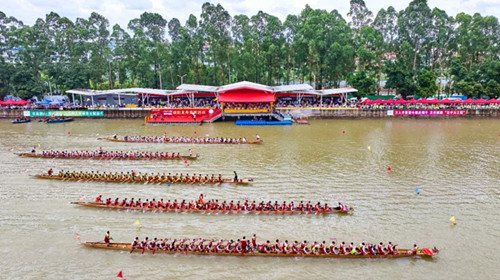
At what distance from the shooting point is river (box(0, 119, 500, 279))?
1347 cm

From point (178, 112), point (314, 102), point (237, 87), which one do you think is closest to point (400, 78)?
Result: point (314, 102)

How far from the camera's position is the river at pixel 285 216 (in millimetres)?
13469

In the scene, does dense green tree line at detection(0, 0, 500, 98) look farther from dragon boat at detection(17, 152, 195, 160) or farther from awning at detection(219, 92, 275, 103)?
dragon boat at detection(17, 152, 195, 160)

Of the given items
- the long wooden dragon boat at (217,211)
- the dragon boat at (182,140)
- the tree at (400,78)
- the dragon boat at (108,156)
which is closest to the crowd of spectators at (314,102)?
the tree at (400,78)

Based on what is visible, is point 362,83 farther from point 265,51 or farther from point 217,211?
point 217,211

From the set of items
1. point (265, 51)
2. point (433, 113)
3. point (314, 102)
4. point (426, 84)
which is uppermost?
point (265, 51)

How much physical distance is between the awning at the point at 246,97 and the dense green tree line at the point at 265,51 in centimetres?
1326

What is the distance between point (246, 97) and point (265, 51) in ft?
64.5

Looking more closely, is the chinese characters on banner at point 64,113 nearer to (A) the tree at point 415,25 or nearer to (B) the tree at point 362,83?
(B) the tree at point 362,83

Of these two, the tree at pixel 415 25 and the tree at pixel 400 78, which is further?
the tree at pixel 415 25

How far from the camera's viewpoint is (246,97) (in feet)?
164

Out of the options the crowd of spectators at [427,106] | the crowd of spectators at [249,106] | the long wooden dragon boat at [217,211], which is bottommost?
the long wooden dragon boat at [217,211]

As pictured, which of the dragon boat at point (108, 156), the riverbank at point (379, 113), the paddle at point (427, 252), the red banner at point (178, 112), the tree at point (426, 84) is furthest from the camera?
the tree at point (426, 84)

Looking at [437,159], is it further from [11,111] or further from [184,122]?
[11,111]
